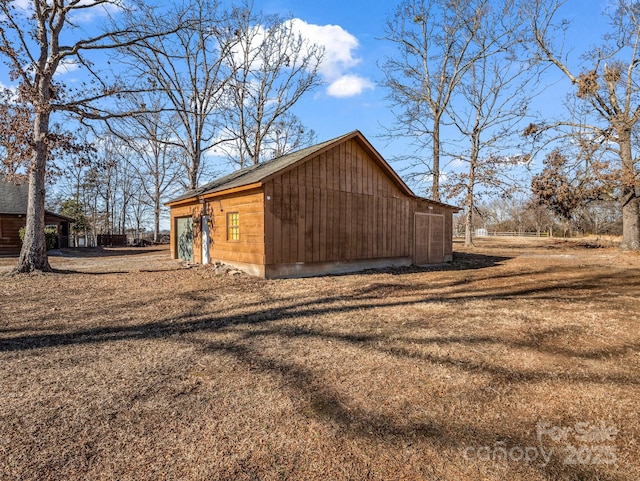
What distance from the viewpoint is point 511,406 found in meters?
2.79

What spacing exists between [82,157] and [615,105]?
978 inches

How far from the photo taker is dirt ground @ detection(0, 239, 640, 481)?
2141mm

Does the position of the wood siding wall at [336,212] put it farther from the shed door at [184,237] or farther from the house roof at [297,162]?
the shed door at [184,237]

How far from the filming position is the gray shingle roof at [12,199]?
19547 mm

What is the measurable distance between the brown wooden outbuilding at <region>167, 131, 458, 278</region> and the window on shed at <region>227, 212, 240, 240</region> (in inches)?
1.3

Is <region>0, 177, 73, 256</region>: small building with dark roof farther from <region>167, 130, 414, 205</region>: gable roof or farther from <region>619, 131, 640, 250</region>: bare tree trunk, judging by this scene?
<region>619, 131, 640, 250</region>: bare tree trunk

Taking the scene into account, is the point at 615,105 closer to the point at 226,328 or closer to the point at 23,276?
the point at 226,328

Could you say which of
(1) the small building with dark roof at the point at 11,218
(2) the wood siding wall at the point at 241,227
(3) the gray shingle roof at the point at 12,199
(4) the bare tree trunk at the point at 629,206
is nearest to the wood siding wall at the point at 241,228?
(2) the wood siding wall at the point at 241,227

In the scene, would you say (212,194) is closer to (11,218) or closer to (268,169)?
(268,169)

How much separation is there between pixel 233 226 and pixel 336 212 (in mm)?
3481

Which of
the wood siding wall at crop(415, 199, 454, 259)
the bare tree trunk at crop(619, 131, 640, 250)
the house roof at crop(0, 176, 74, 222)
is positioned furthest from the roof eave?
the bare tree trunk at crop(619, 131, 640, 250)

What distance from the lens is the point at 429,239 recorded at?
14602mm

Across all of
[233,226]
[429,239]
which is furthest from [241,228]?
[429,239]

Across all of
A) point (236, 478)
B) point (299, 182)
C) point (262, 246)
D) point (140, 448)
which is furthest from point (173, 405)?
point (299, 182)
